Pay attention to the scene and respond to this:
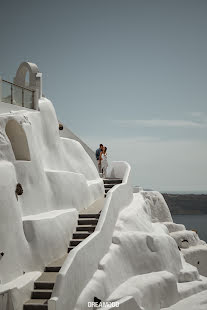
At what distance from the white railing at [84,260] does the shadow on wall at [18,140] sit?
3.60 meters

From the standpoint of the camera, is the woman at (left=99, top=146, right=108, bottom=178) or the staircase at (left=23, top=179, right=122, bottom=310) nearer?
the staircase at (left=23, top=179, right=122, bottom=310)

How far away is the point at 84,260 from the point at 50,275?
1.11 m

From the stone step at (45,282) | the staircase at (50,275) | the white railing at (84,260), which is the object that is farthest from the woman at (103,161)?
the stone step at (45,282)

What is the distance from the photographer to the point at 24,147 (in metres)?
15.3

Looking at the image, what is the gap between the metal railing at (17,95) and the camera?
17.8 metres

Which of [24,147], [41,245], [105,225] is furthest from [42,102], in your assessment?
[41,245]

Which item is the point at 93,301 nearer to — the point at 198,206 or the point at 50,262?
the point at 50,262

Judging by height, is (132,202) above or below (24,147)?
below

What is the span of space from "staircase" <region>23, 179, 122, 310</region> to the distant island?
104019 millimetres

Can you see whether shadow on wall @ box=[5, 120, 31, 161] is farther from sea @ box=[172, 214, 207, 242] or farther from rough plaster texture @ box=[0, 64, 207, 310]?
sea @ box=[172, 214, 207, 242]

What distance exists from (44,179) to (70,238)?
90.7 inches

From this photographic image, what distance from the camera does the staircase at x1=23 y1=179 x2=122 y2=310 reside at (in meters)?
12.1

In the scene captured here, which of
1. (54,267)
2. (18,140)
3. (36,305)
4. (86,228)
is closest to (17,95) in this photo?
(18,140)

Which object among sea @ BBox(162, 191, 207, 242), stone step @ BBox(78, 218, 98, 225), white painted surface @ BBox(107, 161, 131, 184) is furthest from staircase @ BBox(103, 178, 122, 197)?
sea @ BBox(162, 191, 207, 242)
